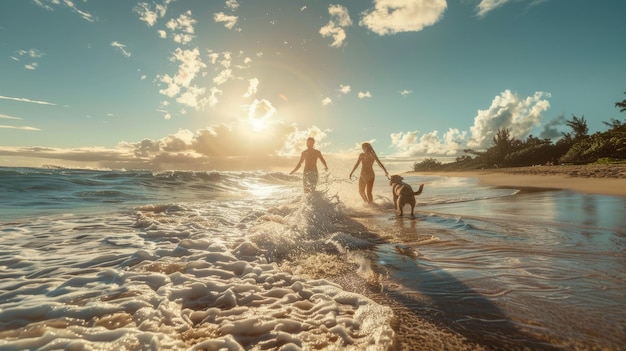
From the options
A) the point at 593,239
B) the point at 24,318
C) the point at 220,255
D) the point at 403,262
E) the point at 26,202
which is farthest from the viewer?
the point at 26,202

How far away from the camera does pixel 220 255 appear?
15.7ft

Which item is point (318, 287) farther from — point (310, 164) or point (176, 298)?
point (310, 164)

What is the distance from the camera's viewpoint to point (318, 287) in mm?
3514

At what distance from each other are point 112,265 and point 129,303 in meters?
1.63

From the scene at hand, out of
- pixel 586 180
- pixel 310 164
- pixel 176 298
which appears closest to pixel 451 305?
pixel 176 298

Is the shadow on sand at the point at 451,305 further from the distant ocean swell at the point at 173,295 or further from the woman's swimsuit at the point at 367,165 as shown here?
the woman's swimsuit at the point at 367,165

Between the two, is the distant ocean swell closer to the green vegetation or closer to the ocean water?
the ocean water

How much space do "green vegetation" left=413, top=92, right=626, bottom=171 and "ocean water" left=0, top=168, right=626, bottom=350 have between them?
21.6m

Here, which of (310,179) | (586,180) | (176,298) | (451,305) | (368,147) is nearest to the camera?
(451,305)

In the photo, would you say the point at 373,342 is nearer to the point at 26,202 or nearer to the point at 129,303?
the point at 129,303

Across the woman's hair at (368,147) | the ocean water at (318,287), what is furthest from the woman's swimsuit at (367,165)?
the ocean water at (318,287)

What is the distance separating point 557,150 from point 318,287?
38248 mm

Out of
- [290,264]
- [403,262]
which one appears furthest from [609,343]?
[290,264]

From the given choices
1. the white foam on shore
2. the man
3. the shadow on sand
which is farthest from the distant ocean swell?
the man
